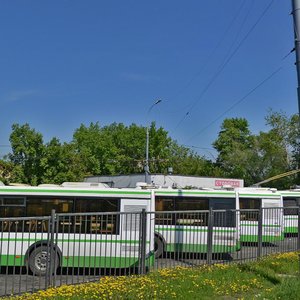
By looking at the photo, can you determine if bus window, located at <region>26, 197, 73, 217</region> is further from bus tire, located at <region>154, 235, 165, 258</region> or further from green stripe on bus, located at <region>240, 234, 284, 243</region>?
green stripe on bus, located at <region>240, 234, 284, 243</region>

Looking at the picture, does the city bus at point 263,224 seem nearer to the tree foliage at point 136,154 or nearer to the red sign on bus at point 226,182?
the red sign on bus at point 226,182

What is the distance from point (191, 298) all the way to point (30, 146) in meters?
42.7

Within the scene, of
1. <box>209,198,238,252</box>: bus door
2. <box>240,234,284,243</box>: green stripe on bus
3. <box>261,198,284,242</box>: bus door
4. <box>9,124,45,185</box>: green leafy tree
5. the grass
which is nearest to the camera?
the grass

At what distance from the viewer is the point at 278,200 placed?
20734 millimetres

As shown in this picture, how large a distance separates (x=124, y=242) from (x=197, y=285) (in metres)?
2.28

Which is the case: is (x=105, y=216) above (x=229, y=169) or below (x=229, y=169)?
below

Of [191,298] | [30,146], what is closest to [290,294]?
[191,298]

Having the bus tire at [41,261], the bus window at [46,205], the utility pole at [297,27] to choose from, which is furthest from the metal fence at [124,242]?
the utility pole at [297,27]

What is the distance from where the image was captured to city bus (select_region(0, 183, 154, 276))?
30.3ft

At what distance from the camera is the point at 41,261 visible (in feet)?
30.5

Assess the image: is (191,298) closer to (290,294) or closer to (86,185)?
(290,294)

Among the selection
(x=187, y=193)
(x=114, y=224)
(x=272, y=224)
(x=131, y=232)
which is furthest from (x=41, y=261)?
(x=187, y=193)

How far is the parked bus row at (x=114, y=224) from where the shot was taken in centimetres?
946

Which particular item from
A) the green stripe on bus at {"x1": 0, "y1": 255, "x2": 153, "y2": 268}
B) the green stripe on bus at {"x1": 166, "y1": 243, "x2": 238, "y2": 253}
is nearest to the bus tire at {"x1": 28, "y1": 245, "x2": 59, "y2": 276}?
the green stripe on bus at {"x1": 0, "y1": 255, "x2": 153, "y2": 268}
